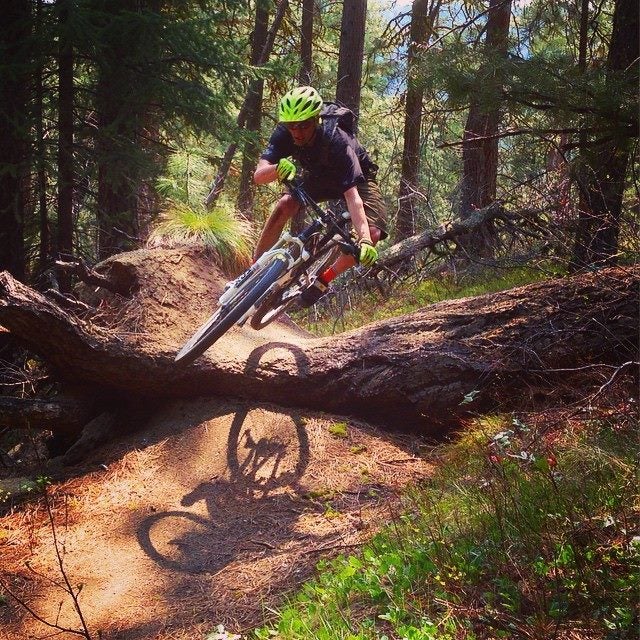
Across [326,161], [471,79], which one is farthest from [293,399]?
[471,79]

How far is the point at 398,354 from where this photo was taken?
5980 millimetres

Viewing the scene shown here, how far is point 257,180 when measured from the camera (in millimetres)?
6137

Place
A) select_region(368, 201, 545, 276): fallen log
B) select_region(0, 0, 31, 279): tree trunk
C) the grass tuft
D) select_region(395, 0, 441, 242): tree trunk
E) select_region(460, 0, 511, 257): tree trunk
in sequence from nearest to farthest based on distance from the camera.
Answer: the grass tuft → select_region(0, 0, 31, 279): tree trunk → select_region(368, 201, 545, 276): fallen log → select_region(460, 0, 511, 257): tree trunk → select_region(395, 0, 441, 242): tree trunk

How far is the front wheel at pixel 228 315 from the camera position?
5734 millimetres

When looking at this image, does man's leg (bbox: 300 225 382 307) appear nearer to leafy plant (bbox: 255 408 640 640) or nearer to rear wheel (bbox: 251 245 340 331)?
rear wheel (bbox: 251 245 340 331)

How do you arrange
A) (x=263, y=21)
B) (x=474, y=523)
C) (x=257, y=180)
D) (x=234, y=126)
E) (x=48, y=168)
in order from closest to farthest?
(x=474, y=523)
(x=257, y=180)
(x=48, y=168)
(x=234, y=126)
(x=263, y=21)

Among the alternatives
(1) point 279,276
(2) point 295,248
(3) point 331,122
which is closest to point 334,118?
(3) point 331,122

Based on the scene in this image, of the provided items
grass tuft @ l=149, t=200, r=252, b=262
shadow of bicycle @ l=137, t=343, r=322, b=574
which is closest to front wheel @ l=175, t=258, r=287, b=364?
shadow of bicycle @ l=137, t=343, r=322, b=574

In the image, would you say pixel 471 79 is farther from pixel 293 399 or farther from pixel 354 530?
pixel 354 530

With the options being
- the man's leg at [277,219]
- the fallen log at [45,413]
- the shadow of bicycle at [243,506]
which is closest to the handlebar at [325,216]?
the man's leg at [277,219]

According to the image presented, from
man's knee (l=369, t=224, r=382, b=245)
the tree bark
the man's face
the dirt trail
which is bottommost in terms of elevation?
the dirt trail

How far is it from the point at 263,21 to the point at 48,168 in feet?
32.3

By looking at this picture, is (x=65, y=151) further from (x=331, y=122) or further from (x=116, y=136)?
(x=331, y=122)

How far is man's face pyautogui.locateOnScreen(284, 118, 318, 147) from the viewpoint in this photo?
5.89 meters
